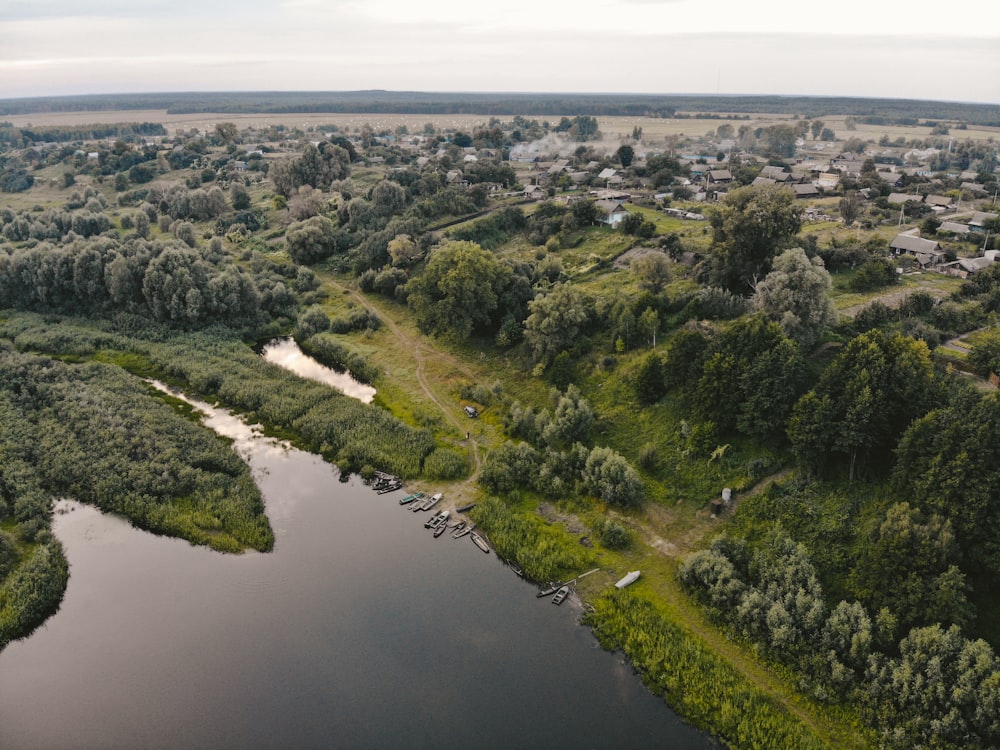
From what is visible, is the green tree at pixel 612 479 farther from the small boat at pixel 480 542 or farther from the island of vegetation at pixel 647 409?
the small boat at pixel 480 542

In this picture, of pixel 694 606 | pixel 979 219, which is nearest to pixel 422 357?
pixel 694 606

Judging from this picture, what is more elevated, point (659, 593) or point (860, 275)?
point (860, 275)

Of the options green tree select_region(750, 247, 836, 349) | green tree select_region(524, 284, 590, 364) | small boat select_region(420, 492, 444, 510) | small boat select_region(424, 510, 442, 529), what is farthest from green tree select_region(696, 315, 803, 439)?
small boat select_region(424, 510, 442, 529)

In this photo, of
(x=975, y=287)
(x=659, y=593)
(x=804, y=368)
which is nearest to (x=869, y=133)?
(x=975, y=287)

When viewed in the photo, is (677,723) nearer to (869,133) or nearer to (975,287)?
(975,287)

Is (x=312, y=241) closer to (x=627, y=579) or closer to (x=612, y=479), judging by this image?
(x=612, y=479)

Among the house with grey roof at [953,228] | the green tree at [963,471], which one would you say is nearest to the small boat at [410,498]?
the green tree at [963,471]
